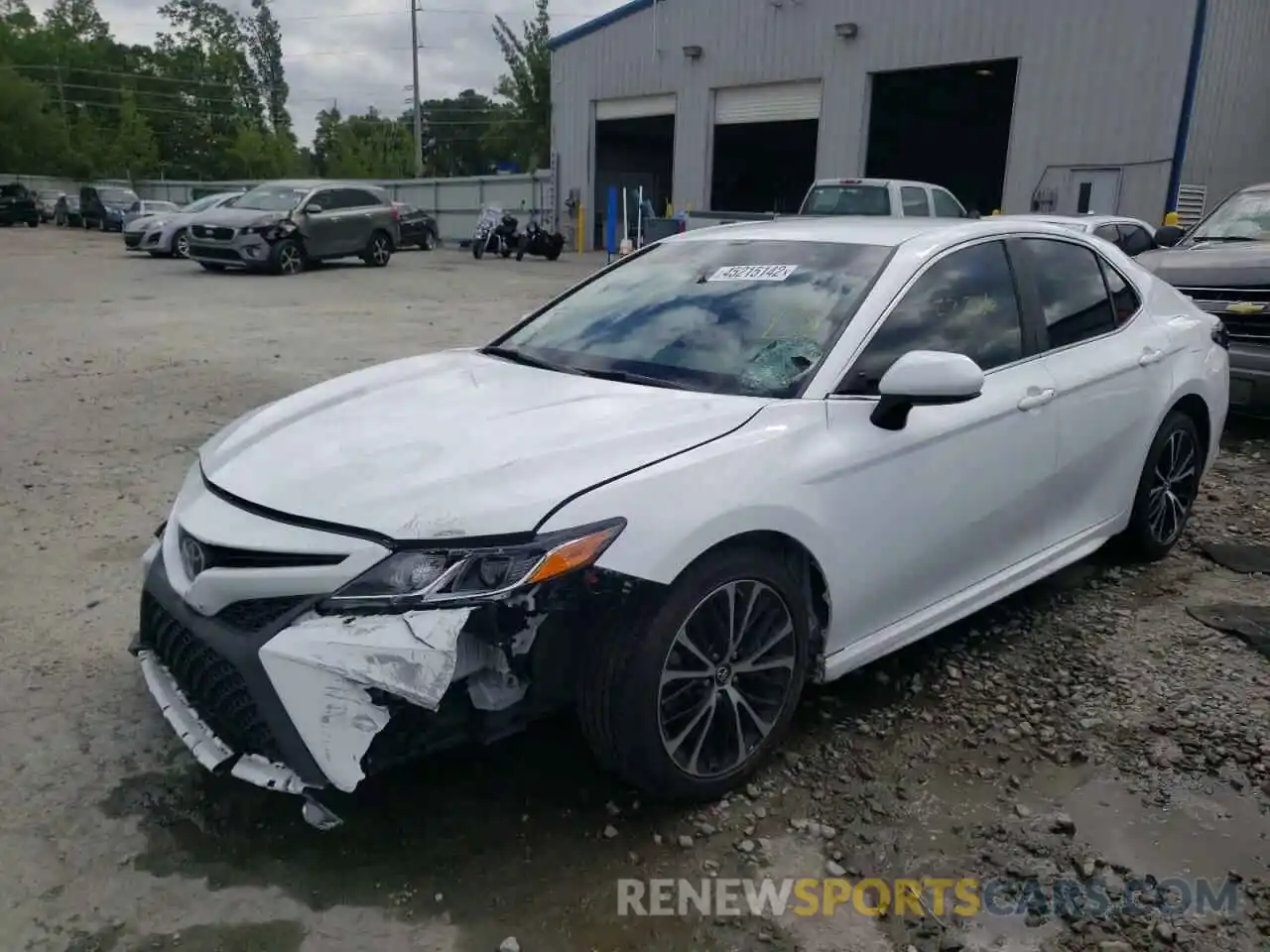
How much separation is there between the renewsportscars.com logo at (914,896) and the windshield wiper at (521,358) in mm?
1695

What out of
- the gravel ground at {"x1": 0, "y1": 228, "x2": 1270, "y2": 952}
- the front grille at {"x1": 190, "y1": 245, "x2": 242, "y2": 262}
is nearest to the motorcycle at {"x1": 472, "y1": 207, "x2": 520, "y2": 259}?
the front grille at {"x1": 190, "y1": 245, "x2": 242, "y2": 262}

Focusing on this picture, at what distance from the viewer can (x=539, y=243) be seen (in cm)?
2561

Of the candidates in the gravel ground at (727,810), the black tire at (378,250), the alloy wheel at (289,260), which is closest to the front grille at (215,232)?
the alloy wheel at (289,260)

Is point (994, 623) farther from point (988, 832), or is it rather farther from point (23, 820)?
point (23, 820)

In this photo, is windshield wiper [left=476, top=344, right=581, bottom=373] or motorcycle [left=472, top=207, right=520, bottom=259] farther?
motorcycle [left=472, top=207, right=520, bottom=259]

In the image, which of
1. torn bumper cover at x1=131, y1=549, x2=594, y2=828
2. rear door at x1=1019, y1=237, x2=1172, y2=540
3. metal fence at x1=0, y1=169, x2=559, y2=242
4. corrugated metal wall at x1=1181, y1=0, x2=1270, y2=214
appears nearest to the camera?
torn bumper cover at x1=131, y1=549, x2=594, y2=828

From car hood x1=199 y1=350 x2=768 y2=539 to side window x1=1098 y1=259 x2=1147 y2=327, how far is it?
216 centimetres

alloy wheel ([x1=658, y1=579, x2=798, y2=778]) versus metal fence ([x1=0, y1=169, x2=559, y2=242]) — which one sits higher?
metal fence ([x1=0, y1=169, x2=559, y2=242])

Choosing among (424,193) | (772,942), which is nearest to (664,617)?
(772,942)

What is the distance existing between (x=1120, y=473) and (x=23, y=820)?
4.06 metres

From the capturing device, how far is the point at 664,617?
2.54 meters

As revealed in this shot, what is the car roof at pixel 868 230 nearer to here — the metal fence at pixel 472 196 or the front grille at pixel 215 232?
the front grille at pixel 215 232

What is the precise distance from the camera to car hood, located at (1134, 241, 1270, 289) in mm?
7105

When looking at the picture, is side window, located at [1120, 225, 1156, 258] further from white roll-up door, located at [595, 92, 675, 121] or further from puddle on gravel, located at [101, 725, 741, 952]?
white roll-up door, located at [595, 92, 675, 121]
